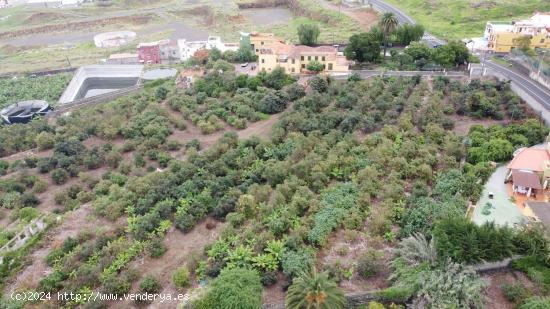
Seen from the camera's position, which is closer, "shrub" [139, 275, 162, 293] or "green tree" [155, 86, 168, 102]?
"shrub" [139, 275, 162, 293]

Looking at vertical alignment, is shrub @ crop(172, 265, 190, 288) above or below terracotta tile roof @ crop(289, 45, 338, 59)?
below

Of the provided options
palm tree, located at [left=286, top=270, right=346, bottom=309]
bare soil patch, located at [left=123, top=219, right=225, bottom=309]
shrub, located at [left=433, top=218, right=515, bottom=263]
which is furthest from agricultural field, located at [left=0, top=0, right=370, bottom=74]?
palm tree, located at [left=286, top=270, right=346, bottom=309]

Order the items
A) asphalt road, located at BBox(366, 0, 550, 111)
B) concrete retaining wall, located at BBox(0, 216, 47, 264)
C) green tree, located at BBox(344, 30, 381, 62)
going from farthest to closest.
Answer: green tree, located at BBox(344, 30, 381, 62)
asphalt road, located at BBox(366, 0, 550, 111)
concrete retaining wall, located at BBox(0, 216, 47, 264)

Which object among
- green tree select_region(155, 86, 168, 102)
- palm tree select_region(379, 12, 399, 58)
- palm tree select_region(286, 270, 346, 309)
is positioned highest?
palm tree select_region(379, 12, 399, 58)

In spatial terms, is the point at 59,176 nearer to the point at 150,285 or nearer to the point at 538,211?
the point at 150,285

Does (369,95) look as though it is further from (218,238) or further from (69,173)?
(69,173)

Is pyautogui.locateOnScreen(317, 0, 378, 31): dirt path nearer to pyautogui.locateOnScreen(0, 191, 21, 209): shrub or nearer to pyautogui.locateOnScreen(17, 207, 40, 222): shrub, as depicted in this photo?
pyautogui.locateOnScreen(0, 191, 21, 209): shrub

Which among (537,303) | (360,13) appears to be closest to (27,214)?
(537,303)
